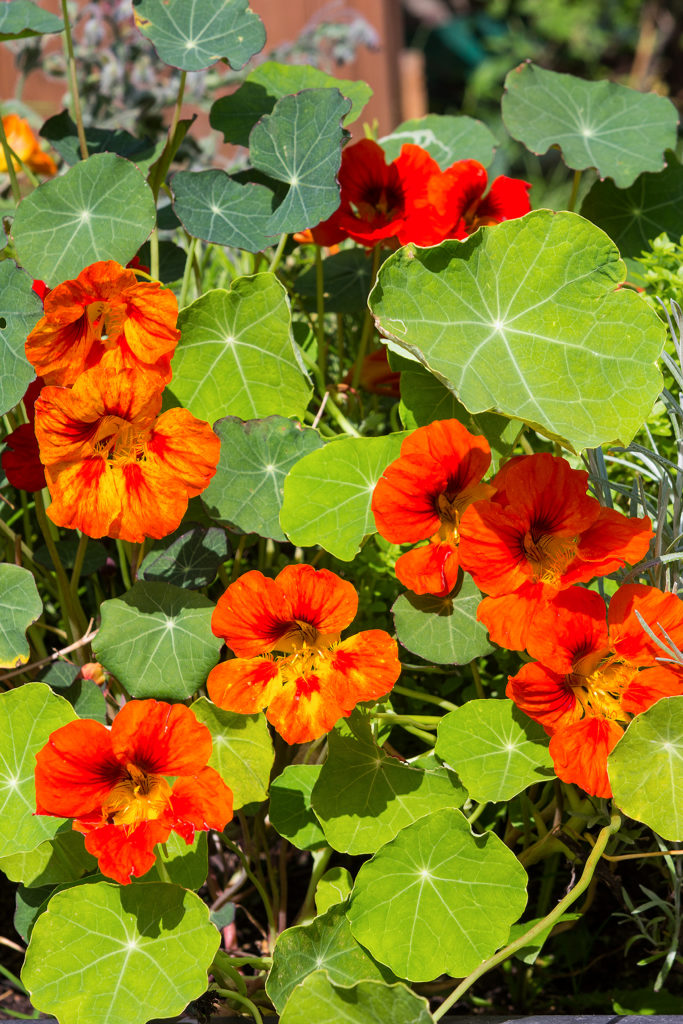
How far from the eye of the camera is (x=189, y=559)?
961 millimetres

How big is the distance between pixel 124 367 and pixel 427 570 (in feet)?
1.16

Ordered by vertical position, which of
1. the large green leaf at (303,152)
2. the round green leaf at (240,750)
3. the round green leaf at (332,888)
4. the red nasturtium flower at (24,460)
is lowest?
the round green leaf at (332,888)

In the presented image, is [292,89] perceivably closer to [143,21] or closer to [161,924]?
[143,21]

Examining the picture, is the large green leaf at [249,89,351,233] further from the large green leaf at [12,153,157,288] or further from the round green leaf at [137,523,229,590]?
the round green leaf at [137,523,229,590]

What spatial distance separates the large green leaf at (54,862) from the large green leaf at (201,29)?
0.89 m

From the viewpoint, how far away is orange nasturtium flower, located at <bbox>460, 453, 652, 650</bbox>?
0.81 meters

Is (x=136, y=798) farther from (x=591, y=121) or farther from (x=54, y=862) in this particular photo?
(x=591, y=121)

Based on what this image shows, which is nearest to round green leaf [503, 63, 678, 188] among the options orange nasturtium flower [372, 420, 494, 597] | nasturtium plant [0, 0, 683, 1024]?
nasturtium plant [0, 0, 683, 1024]

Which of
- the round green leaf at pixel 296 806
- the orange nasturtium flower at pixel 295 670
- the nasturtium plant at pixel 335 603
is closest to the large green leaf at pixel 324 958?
the nasturtium plant at pixel 335 603

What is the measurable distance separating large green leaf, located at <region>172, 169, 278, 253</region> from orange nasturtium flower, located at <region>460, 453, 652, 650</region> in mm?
448

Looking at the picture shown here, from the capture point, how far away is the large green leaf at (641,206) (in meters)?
1.33

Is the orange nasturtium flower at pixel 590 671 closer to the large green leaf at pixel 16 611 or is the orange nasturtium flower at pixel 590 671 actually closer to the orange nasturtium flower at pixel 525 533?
the orange nasturtium flower at pixel 525 533

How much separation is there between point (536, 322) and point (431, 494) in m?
0.22

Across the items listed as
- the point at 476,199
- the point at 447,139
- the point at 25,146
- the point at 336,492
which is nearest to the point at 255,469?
the point at 336,492
